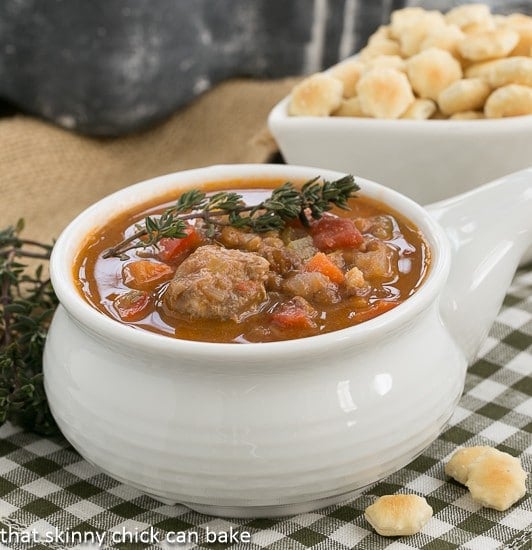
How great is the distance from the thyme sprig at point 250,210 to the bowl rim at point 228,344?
11cm

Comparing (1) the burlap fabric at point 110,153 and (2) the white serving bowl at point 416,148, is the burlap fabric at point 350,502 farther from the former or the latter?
(1) the burlap fabric at point 110,153

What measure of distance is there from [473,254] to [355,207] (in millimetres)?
270

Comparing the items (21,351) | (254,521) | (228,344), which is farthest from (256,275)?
(21,351)

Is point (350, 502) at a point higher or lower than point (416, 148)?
lower

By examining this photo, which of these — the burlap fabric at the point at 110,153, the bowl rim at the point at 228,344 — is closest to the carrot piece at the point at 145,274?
the bowl rim at the point at 228,344

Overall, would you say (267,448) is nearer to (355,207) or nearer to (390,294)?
(390,294)

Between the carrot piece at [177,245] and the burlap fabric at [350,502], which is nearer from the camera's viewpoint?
the burlap fabric at [350,502]

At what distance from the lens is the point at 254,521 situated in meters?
1.75

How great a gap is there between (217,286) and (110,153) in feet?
6.01

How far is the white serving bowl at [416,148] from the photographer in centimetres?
258

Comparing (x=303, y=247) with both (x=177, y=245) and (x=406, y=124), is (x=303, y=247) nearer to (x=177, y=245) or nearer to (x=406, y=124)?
(x=177, y=245)

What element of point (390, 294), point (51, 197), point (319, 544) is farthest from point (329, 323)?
point (51, 197)

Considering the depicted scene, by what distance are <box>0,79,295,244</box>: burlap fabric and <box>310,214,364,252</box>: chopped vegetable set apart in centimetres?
134

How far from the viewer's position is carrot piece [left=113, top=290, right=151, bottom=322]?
1.68m
